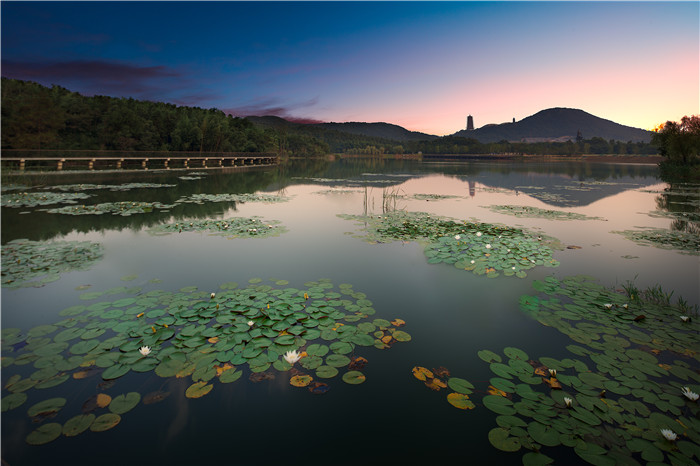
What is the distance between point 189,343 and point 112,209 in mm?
12224

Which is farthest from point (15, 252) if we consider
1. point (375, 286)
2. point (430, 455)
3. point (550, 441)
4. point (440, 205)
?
point (440, 205)

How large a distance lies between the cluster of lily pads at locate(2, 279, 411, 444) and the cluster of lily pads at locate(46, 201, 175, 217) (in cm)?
896

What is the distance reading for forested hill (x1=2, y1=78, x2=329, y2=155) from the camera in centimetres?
3906

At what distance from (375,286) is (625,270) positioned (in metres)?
5.80

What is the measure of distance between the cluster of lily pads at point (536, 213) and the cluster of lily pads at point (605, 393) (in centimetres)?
931

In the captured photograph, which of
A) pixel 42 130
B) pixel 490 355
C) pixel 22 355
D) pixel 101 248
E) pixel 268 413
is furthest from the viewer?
pixel 42 130

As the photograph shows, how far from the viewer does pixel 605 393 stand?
11.1 feet

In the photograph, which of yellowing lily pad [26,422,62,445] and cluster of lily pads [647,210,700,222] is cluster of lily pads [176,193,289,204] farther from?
cluster of lily pads [647,210,700,222]

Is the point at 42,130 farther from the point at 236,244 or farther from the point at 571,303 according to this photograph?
the point at 571,303

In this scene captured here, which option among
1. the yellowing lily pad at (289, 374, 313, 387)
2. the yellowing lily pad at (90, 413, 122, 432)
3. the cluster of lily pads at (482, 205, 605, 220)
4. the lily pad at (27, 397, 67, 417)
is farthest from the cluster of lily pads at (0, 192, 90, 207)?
the cluster of lily pads at (482, 205, 605, 220)

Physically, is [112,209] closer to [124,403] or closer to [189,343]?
[189,343]

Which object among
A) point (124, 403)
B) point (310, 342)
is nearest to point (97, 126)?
point (124, 403)

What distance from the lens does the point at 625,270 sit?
7.41m

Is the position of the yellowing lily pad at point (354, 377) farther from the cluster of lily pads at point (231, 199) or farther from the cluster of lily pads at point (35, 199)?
the cluster of lily pads at point (35, 199)
